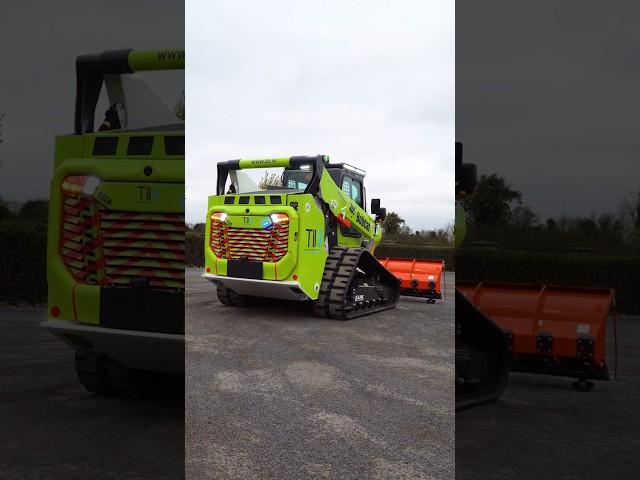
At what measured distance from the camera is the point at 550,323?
2.31 meters

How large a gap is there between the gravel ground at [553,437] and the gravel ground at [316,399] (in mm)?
450

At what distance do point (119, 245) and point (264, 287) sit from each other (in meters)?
3.98

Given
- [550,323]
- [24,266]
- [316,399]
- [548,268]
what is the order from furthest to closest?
1. [316,399]
2. [550,323]
3. [24,266]
4. [548,268]

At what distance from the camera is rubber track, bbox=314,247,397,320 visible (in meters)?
6.09

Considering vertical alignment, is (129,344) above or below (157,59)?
below

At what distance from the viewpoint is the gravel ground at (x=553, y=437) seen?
1564 millimetres

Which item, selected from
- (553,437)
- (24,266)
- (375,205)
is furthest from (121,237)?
(375,205)

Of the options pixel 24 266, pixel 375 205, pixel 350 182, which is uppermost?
pixel 350 182

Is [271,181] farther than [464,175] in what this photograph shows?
Yes

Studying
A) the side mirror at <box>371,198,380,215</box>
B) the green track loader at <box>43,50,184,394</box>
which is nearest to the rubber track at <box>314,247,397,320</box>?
the side mirror at <box>371,198,380,215</box>

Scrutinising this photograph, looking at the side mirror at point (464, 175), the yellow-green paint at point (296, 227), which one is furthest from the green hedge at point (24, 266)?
the yellow-green paint at point (296, 227)

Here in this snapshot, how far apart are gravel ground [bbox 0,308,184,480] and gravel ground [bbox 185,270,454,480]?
0.51m

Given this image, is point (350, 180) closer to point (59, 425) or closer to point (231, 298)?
point (231, 298)

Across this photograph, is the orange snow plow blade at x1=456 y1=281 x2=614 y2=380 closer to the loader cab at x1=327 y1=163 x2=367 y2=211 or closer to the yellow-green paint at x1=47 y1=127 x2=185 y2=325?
the yellow-green paint at x1=47 y1=127 x2=185 y2=325
